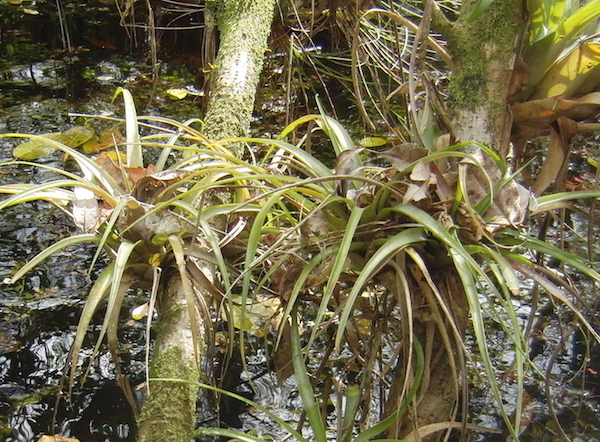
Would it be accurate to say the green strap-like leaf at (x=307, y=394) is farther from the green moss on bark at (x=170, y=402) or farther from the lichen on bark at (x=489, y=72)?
the lichen on bark at (x=489, y=72)

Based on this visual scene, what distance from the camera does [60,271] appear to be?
2312 millimetres

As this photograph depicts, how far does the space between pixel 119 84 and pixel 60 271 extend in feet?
4.89

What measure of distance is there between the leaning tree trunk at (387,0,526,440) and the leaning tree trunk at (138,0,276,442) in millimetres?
417

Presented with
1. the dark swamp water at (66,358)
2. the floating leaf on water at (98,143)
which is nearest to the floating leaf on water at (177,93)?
the dark swamp water at (66,358)

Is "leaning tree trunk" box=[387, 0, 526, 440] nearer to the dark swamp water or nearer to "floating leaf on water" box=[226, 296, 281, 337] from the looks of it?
the dark swamp water

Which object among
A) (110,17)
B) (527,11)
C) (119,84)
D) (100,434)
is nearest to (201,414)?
(100,434)

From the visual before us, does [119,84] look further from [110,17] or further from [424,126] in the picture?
[424,126]

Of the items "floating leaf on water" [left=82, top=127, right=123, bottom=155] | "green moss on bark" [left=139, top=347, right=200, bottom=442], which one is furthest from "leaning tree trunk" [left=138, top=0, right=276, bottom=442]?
"floating leaf on water" [left=82, top=127, right=123, bottom=155]

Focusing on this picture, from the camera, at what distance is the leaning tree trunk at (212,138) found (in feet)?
4.33

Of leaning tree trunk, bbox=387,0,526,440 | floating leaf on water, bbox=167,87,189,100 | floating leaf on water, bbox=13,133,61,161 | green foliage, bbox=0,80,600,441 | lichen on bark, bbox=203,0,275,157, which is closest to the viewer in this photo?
green foliage, bbox=0,80,600,441

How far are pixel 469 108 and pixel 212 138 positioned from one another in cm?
80

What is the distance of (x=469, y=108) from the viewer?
1378 mm

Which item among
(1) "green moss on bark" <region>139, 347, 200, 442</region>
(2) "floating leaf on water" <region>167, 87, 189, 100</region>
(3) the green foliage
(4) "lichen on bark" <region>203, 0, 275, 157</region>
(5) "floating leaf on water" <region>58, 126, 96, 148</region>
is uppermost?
(4) "lichen on bark" <region>203, 0, 275, 157</region>

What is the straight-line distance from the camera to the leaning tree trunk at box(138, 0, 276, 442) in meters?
1.32
